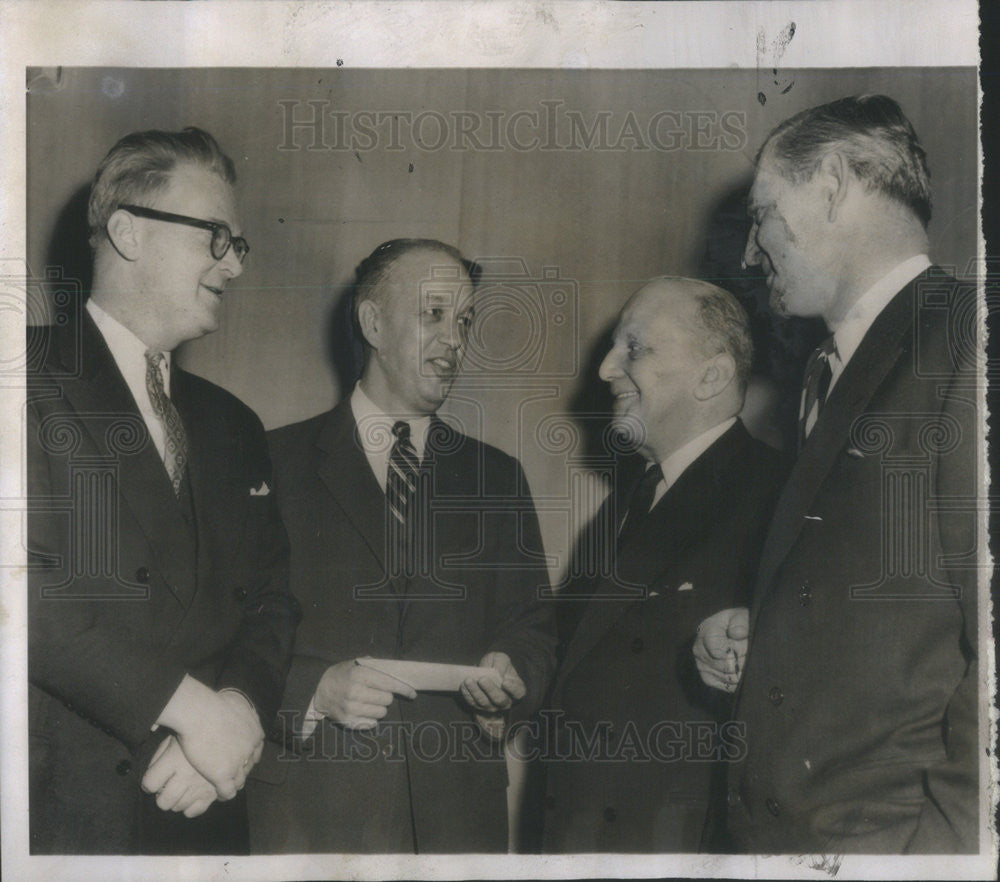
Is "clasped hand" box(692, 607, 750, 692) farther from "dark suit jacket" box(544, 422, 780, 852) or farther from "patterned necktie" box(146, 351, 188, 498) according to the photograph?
"patterned necktie" box(146, 351, 188, 498)

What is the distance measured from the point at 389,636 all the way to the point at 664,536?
2.18 feet

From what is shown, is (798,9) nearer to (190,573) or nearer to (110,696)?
(190,573)

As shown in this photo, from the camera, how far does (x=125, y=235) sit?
2322 millimetres


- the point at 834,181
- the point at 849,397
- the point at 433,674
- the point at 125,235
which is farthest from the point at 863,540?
the point at 125,235

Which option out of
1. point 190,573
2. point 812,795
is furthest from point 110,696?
point 812,795

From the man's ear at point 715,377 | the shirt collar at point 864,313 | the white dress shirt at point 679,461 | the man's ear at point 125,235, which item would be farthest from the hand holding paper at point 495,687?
the man's ear at point 125,235

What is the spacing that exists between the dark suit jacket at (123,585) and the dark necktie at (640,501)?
0.78 metres

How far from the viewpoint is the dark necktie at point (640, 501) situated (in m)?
2.32

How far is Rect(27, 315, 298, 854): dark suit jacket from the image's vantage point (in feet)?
7.50

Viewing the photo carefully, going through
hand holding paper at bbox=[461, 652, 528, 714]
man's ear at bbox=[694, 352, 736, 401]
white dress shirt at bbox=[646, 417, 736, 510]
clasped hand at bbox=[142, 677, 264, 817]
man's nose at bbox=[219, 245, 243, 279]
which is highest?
man's nose at bbox=[219, 245, 243, 279]

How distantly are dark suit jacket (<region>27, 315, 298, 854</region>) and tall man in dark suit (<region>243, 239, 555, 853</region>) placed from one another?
0.09 m

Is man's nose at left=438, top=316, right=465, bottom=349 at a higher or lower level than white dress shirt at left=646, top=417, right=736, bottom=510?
higher

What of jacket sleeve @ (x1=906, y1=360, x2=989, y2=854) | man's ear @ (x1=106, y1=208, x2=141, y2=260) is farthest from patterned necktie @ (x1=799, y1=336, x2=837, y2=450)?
man's ear @ (x1=106, y1=208, x2=141, y2=260)

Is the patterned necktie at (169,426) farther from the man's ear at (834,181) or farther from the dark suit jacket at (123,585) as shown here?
the man's ear at (834,181)
